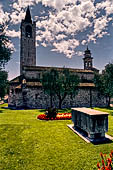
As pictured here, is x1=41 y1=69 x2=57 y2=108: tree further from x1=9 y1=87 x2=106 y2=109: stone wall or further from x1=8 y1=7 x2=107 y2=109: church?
x1=9 y1=87 x2=106 y2=109: stone wall

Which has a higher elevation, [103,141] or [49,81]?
[49,81]

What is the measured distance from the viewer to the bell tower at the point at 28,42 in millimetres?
41312

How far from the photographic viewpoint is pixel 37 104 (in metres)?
24.4

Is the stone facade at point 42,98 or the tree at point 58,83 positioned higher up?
the tree at point 58,83

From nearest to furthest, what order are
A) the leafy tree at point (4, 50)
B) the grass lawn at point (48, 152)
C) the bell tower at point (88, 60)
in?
the grass lawn at point (48, 152) → the leafy tree at point (4, 50) → the bell tower at point (88, 60)

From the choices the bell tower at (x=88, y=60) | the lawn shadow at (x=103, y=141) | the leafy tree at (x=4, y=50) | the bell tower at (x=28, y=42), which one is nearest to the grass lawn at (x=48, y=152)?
the lawn shadow at (x=103, y=141)

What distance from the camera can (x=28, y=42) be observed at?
139 ft

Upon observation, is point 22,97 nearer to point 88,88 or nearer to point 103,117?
point 88,88

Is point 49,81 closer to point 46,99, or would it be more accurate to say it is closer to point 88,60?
point 46,99

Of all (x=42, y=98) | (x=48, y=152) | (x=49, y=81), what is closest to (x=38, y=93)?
(x=42, y=98)

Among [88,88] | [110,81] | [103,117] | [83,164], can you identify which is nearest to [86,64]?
[88,88]

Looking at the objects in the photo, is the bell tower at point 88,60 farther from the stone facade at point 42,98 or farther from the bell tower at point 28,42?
the bell tower at point 28,42

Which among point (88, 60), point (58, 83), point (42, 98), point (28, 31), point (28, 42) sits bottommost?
point (42, 98)

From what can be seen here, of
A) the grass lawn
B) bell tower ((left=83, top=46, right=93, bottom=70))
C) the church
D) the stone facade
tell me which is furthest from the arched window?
the grass lawn
